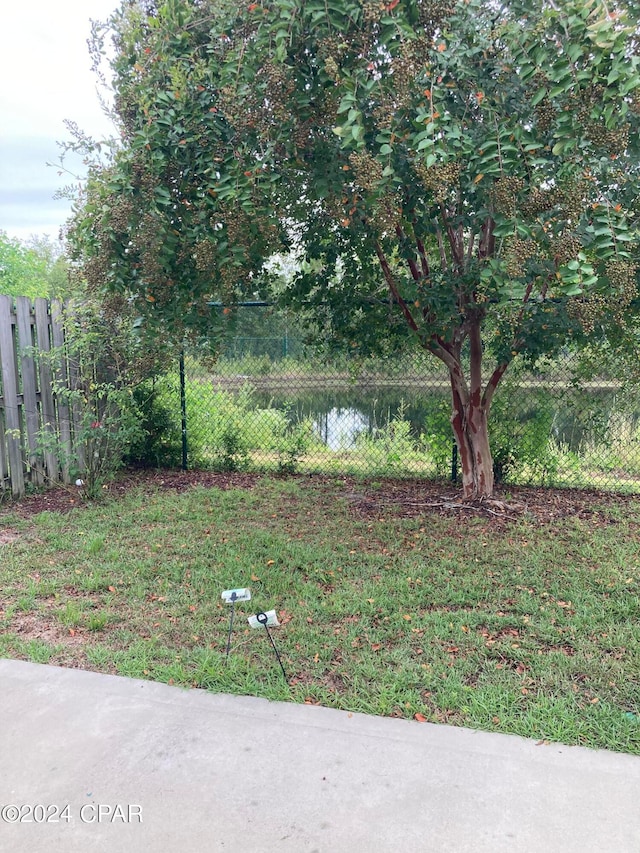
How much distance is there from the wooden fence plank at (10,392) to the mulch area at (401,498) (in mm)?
356

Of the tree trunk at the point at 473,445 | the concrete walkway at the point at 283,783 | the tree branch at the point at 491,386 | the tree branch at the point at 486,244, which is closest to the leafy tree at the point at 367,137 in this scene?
the tree branch at the point at 486,244

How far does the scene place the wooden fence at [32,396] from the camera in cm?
579

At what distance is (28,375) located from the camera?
19.5ft

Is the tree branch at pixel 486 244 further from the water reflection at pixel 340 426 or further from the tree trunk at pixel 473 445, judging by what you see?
the water reflection at pixel 340 426

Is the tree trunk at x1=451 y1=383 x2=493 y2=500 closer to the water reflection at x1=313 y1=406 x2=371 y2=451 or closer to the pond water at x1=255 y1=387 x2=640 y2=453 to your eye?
the pond water at x1=255 y1=387 x2=640 y2=453

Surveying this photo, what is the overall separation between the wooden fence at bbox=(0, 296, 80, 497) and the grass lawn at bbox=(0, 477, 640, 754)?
593mm

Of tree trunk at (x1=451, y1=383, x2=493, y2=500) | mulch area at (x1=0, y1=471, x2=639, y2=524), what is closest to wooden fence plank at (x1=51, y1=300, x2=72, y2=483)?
mulch area at (x1=0, y1=471, x2=639, y2=524)

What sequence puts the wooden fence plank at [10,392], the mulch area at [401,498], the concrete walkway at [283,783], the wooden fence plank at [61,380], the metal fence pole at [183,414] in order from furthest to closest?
the metal fence pole at [183,414] → the wooden fence plank at [61,380] → the wooden fence plank at [10,392] → the mulch area at [401,498] → the concrete walkway at [283,783]

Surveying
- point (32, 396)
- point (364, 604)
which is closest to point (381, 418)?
point (32, 396)

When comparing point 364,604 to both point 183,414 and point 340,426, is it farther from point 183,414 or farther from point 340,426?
point 340,426

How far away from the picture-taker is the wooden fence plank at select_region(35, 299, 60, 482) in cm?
598

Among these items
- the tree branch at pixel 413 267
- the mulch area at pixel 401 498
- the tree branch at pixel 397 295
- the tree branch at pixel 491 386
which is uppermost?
the tree branch at pixel 413 267

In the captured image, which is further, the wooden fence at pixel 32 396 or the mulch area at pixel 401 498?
the wooden fence at pixel 32 396

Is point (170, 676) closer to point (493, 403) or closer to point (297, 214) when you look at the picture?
point (297, 214)
